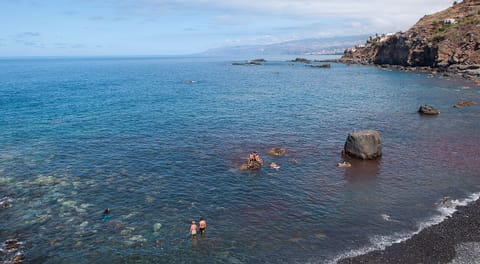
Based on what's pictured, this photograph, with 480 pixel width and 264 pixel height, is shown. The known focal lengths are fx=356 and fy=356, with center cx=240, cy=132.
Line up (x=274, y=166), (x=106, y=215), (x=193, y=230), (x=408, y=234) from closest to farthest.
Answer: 1. (x=408, y=234)
2. (x=193, y=230)
3. (x=106, y=215)
4. (x=274, y=166)

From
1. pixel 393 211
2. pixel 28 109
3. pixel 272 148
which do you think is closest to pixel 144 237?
pixel 393 211

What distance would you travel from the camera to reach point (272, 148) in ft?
196

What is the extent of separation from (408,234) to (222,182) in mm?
22751

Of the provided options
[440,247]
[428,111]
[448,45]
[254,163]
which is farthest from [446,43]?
[440,247]

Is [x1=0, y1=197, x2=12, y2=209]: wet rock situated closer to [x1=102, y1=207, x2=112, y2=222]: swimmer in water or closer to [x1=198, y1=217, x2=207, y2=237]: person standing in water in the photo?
[x1=102, y1=207, x2=112, y2=222]: swimmer in water

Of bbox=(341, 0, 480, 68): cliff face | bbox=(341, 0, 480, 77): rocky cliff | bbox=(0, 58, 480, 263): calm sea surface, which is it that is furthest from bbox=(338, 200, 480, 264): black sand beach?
bbox=(341, 0, 480, 68): cliff face

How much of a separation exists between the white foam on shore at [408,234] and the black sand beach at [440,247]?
47 centimetres

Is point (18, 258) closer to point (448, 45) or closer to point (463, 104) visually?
point (463, 104)

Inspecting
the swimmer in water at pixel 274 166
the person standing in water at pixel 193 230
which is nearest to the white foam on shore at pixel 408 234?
the person standing in water at pixel 193 230

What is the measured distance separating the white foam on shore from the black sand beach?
1.55ft

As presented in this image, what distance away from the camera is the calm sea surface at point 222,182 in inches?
1314

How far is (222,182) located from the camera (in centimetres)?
4697

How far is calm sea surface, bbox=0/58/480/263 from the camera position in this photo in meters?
33.4

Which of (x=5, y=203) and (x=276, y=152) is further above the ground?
(x=276, y=152)
